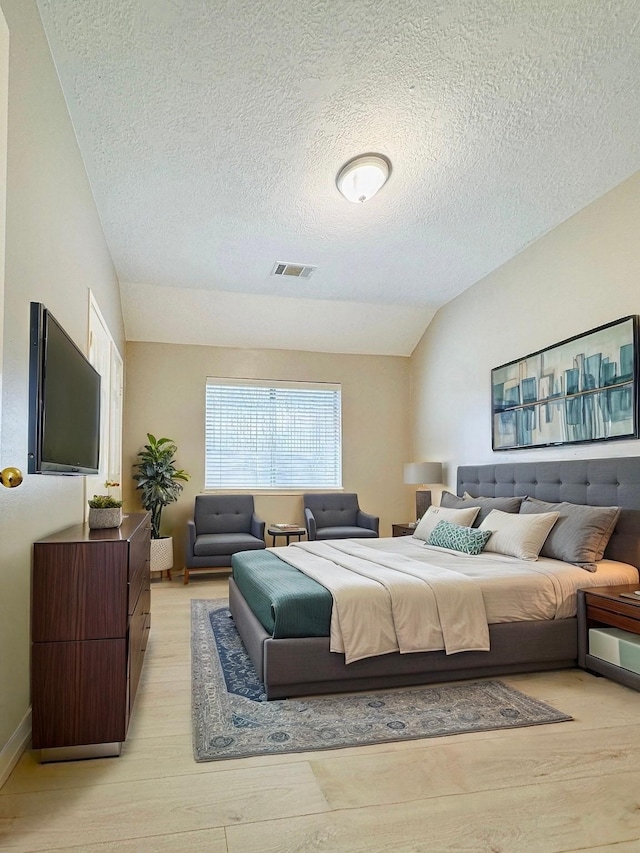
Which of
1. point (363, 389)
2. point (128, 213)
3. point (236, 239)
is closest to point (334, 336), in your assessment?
point (363, 389)

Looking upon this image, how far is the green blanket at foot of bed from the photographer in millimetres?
2848

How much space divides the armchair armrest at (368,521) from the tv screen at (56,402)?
3915 millimetres

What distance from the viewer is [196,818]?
1831 mm

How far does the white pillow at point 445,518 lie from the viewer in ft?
15.2

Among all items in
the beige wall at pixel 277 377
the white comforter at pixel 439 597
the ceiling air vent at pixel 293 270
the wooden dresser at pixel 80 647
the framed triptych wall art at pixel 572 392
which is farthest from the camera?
the beige wall at pixel 277 377

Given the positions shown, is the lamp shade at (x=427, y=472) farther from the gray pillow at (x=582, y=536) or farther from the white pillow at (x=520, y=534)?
the gray pillow at (x=582, y=536)

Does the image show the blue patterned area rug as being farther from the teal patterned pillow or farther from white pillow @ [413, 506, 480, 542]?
white pillow @ [413, 506, 480, 542]

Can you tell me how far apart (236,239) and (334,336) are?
7.86 ft

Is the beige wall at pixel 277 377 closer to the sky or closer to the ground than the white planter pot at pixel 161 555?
closer to the sky

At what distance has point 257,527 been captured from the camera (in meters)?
6.28

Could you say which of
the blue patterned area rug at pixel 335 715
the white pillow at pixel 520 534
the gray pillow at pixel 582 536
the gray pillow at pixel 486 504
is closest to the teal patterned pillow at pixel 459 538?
the white pillow at pixel 520 534

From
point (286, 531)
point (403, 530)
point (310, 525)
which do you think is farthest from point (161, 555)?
point (403, 530)

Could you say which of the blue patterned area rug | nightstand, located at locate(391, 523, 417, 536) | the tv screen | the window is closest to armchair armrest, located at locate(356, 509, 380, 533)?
nightstand, located at locate(391, 523, 417, 536)

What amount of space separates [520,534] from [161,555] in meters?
3.71
